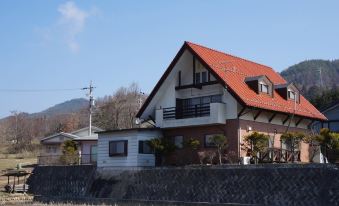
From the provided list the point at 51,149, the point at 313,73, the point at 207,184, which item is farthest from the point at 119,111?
the point at 313,73

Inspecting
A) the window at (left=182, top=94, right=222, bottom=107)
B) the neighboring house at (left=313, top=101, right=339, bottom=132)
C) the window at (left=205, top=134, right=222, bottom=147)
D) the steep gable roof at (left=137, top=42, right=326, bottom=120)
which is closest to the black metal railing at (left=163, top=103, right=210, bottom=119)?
the window at (left=182, top=94, right=222, bottom=107)

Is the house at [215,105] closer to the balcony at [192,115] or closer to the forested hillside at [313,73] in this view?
the balcony at [192,115]

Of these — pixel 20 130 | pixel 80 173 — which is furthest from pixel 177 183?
pixel 20 130

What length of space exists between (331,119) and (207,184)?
18.5 meters

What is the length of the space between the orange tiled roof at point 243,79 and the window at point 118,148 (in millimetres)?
8207

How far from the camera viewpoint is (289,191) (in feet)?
75.2

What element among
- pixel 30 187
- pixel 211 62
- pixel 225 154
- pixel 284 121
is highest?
pixel 211 62

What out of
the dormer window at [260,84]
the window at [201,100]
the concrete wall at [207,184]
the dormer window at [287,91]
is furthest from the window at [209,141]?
the dormer window at [287,91]

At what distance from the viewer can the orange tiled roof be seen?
31.5 metres

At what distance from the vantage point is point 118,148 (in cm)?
3434

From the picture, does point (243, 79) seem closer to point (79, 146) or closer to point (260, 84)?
point (260, 84)

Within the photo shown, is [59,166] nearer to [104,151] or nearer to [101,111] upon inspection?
[104,151]

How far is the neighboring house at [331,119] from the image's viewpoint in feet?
133

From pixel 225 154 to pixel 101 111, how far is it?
1984 inches
